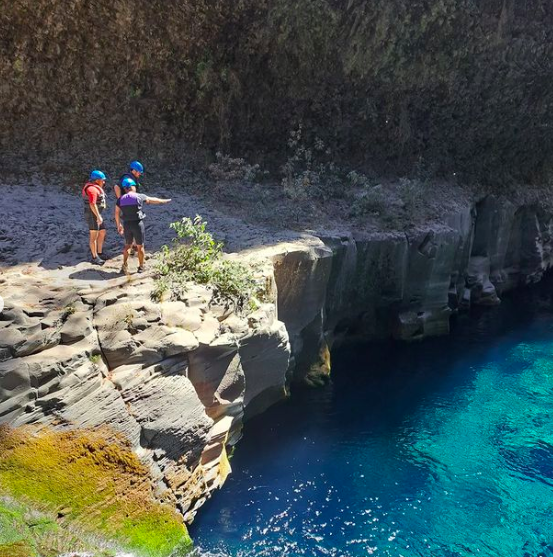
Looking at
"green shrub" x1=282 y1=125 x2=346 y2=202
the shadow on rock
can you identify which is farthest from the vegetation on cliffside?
"green shrub" x1=282 y1=125 x2=346 y2=202

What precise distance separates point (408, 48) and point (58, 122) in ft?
32.3

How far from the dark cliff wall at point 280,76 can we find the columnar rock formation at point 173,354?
4.79 m

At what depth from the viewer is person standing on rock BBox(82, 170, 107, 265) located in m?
8.95

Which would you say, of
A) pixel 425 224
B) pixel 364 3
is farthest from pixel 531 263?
pixel 364 3

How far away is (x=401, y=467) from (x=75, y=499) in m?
5.45

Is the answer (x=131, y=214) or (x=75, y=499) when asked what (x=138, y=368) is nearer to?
(x=75, y=499)

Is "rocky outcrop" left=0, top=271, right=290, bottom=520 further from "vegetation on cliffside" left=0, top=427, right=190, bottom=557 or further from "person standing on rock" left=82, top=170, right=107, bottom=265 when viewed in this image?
"person standing on rock" left=82, top=170, right=107, bottom=265

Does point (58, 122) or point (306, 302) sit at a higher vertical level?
point (58, 122)

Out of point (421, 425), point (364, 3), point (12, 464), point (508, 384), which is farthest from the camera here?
point (364, 3)

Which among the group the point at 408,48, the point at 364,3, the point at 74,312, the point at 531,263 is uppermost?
the point at 364,3

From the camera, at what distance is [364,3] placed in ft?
47.1

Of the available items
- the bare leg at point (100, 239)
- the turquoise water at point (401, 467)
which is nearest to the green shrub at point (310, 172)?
the turquoise water at point (401, 467)

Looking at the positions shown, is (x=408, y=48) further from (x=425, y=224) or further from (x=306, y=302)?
(x=306, y=302)

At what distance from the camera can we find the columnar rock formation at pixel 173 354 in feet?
20.9
